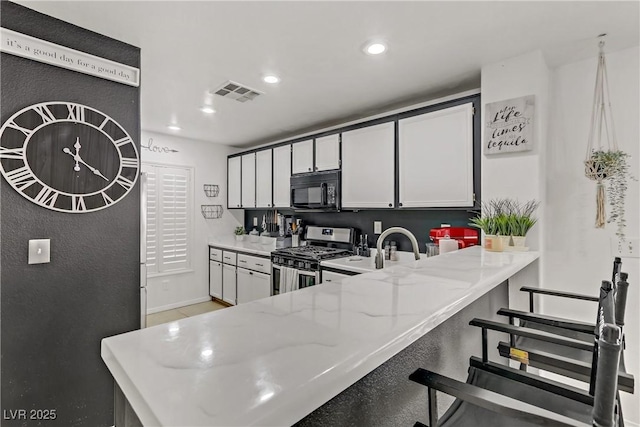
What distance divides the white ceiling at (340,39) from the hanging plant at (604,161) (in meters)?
0.28

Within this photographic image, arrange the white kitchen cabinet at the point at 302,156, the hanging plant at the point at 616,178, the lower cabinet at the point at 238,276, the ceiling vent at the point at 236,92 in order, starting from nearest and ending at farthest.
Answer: the hanging plant at the point at 616,178, the ceiling vent at the point at 236,92, the white kitchen cabinet at the point at 302,156, the lower cabinet at the point at 238,276

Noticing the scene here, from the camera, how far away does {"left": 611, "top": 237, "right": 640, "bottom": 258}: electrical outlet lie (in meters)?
2.03

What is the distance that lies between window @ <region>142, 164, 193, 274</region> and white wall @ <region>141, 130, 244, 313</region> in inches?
3.9

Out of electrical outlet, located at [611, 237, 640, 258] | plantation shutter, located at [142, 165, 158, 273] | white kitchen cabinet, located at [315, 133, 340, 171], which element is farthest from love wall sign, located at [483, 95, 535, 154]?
plantation shutter, located at [142, 165, 158, 273]

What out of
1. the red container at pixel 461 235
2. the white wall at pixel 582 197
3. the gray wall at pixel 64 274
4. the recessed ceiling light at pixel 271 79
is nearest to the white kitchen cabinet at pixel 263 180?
the recessed ceiling light at pixel 271 79

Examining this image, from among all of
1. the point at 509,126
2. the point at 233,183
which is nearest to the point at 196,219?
the point at 233,183

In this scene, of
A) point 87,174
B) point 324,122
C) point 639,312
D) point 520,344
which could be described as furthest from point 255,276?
point 639,312

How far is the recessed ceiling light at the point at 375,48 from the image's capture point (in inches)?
81.5

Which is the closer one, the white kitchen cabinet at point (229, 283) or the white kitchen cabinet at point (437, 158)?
the white kitchen cabinet at point (437, 158)

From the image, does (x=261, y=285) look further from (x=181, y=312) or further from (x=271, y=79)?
(x=271, y=79)

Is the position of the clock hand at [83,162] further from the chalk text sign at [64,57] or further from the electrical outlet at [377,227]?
the electrical outlet at [377,227]

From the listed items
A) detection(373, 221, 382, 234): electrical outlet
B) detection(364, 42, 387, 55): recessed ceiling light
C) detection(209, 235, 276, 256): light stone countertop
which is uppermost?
detection(364, 42, 387, 55): recessed ceiling light

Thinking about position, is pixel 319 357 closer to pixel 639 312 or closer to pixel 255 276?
pixel 639 312

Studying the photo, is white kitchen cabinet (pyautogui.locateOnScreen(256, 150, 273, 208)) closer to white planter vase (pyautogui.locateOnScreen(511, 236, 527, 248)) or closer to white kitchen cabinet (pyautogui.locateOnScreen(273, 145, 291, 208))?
white kitchen cabinet (pyautogui.locateOnScreen(273, 145, 291, 208))
